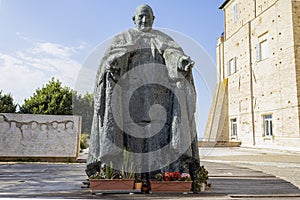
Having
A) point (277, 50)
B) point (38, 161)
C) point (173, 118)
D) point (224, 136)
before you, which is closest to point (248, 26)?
point (277, 50)

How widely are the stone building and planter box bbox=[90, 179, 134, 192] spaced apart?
8.19 m

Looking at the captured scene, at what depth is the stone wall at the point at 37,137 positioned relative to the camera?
24.8ft

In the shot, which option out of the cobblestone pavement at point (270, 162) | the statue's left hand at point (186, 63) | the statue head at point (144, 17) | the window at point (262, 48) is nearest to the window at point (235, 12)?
the window at point (262, 48)

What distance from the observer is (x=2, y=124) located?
7582 mm

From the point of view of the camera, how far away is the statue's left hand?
285 centimetres

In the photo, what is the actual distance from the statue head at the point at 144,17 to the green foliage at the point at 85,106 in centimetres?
91

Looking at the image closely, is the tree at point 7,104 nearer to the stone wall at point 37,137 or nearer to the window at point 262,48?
the stone wall at point 37,137

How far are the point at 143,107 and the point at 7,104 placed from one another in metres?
12.4

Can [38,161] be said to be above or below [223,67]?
below

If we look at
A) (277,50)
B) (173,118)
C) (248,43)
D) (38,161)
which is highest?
(248,43)

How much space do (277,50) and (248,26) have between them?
3.45 m

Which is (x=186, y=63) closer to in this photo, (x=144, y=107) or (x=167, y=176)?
(x=144, y=107)

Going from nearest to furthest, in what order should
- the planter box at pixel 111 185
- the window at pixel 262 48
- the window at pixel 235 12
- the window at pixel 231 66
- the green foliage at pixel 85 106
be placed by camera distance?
the planter box at pixel 111 185
the green foliage at pixel 85 106
the window at pixel 262 48
the window at pixel 235 12
the window at pixel 231 66

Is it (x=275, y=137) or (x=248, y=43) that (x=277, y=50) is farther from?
(x=275, y=137)
